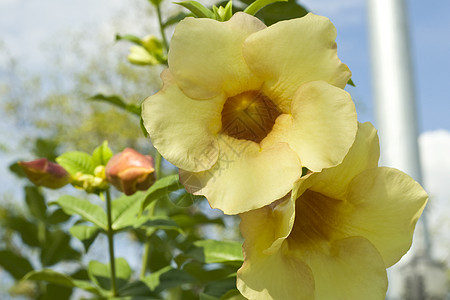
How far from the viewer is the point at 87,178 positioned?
2.74ft

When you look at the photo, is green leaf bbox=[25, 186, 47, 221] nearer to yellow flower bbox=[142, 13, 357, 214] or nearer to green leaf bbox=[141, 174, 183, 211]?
green leaf bbox=[141, 174, 183, 211]

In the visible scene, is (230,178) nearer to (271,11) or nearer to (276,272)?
(276,272)

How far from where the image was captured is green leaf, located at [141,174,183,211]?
625mm

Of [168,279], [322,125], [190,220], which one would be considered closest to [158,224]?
[168,279]

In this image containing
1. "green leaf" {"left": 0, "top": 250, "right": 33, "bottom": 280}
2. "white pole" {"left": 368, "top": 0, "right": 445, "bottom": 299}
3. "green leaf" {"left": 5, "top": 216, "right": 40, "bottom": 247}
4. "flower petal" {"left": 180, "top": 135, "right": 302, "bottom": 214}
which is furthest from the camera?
"white pole" {"left": 368, "top": 0, "right": 445, "bottom": 299}

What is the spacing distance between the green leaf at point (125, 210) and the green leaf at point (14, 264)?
43 cm

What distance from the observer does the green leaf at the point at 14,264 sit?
4.20 ft

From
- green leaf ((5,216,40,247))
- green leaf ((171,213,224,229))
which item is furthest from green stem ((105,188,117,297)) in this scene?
green leaf ((5,216,40,247))

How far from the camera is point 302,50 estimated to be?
48 centimetres

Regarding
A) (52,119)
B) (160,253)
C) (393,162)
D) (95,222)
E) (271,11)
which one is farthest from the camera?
(52,119)

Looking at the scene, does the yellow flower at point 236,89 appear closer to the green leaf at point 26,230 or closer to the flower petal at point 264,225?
the flower petal at point 264,225

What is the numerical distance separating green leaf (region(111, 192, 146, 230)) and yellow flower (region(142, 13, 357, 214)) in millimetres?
466

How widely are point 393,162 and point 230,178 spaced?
5.35 metres

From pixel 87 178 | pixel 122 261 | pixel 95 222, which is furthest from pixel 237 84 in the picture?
pixel 122 261
